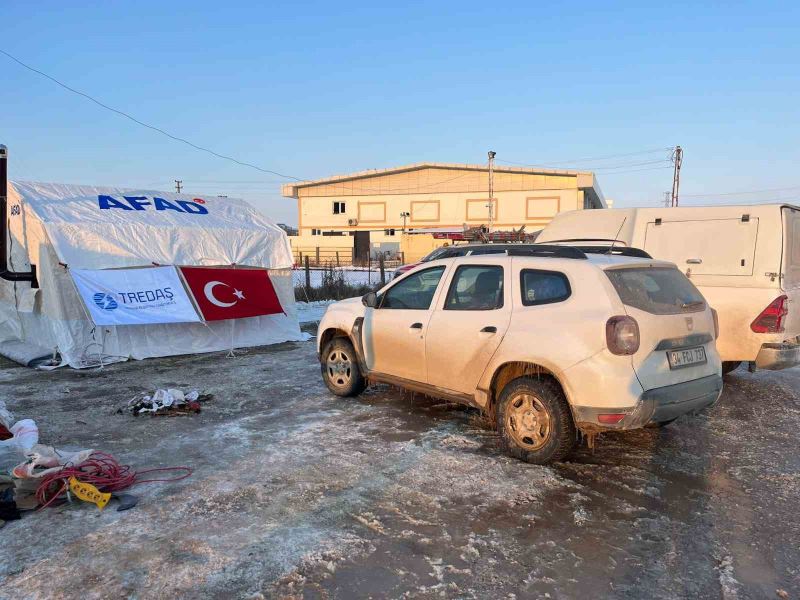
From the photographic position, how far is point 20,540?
3.75m

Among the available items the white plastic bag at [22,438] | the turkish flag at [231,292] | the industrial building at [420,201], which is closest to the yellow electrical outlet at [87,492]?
the white plastic bag at [22,438]

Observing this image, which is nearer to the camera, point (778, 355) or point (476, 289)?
point (476, 289)

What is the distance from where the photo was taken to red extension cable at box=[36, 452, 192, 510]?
430cm

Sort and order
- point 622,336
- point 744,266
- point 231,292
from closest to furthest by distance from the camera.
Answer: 1. point 622,336
2. point 744,266
3. point 231,292

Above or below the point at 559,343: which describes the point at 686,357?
below

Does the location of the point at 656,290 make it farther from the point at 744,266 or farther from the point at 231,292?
the point at 231,292

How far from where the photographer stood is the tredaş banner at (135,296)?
9414 millimetres

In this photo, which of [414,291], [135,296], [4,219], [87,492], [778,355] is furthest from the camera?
[135,296]

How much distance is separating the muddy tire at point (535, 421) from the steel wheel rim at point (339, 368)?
2502mm

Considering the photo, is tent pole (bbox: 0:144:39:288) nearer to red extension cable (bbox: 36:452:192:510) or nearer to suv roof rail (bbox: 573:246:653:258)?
red extension cable (bbox: 36:452:192:510)

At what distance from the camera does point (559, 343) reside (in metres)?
4.75

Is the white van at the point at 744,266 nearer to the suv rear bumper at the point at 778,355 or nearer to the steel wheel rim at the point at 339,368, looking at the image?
the suv rear bumper at the point at 778,355

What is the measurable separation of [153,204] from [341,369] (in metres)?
6.62

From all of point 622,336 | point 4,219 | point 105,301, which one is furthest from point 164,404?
point 622,336
